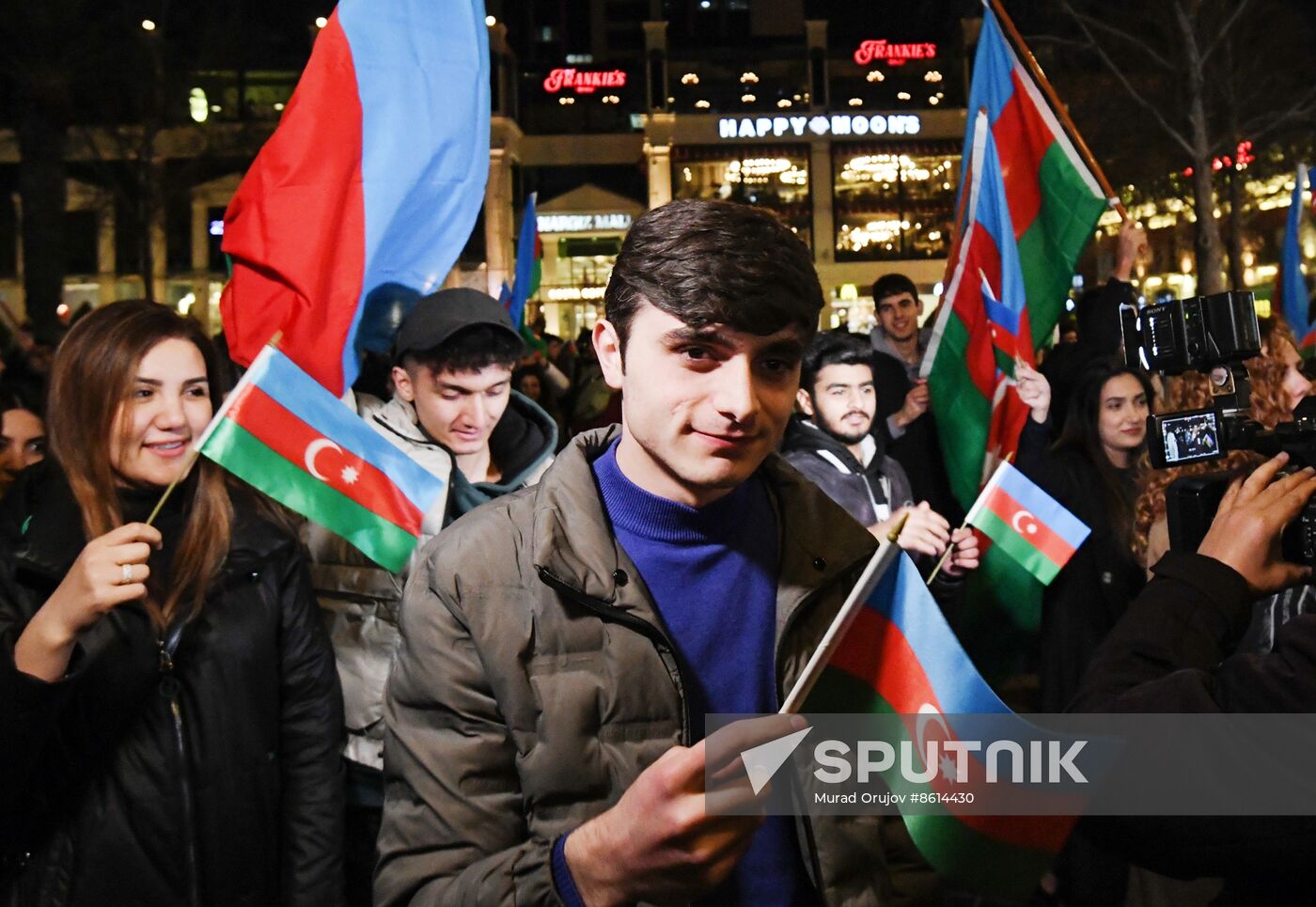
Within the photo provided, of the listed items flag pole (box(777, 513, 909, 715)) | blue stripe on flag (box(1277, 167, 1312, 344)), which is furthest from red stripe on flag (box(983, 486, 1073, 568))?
blue stripe on flag (box(1277, 167, 1312, 344))

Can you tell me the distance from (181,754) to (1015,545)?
2.56 metres

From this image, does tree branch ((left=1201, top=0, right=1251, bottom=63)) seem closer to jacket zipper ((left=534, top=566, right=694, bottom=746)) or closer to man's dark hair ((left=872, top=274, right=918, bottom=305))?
man's dark hair ((left=872, top=274, right=918, bottom=305))

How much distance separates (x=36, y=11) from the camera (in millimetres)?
16938

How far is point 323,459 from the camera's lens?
3039 millimetres

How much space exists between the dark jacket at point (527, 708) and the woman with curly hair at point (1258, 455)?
119 cm

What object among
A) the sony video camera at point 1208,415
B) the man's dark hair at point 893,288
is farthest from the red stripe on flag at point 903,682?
the man's dark hair at point 893,288

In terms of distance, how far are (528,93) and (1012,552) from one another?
183 feet

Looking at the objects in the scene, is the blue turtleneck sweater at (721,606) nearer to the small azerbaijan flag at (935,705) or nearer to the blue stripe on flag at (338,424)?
the small azerbaijan flag at (935,705)

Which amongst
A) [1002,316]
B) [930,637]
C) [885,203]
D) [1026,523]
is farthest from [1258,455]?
[885,203]

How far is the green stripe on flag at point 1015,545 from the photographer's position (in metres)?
3.74

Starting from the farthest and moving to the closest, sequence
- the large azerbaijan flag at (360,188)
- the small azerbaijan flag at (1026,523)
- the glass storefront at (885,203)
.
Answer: the glass storefront at (885,203) < the small azerbaijan flag at (1026,523) < the large azerbaijan flag at (360,188)

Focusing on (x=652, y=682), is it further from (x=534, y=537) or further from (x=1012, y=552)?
(x=1012, y=552)

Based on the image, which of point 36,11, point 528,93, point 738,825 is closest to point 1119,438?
point 738,825

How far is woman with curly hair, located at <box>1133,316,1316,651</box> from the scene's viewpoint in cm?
279
